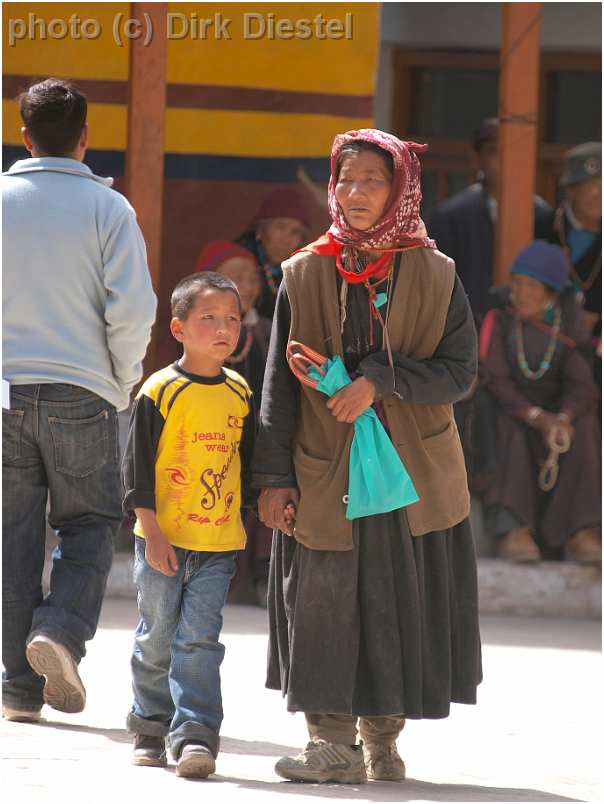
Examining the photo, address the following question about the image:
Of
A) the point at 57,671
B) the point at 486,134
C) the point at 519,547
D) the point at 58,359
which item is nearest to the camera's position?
the point at 57,671

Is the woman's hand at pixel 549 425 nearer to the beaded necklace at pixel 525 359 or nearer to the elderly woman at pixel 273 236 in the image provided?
the beaded necklace at pixel 525 359

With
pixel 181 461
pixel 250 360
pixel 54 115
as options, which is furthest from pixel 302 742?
pixel 250 360

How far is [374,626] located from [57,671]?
0.98 metres

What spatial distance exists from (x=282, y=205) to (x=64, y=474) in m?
3.83

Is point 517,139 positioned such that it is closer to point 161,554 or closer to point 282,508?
point 282,508

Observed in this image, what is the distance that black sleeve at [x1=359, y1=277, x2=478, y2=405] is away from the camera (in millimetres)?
4480

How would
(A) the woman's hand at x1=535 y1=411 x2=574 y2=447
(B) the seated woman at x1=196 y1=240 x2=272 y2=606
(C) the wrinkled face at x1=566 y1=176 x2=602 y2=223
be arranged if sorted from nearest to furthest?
(B) the seated woman at x1=196 y1=240 x2=272 y2=606
(A) the woman's hand at x1=535 y1=411 x2=574 y2=447
(C) the wrinkled face at x1=566 y1=176 x2=602 y2=223

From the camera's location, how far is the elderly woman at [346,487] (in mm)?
4473

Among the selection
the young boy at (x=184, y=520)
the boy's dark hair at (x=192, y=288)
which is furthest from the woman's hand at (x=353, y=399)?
the boy's dark hair at (x=192, y=288)

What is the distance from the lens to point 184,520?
14.6 ft

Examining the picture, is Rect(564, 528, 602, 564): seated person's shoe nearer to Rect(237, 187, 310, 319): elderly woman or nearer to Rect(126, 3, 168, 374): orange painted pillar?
Rect(237, 187, 310, 319): elderly woman

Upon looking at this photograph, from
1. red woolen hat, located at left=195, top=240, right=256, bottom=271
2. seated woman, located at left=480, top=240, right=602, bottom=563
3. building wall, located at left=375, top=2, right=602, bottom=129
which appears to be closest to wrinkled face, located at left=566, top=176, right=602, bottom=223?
seated woman, located at left=480, top=240, right=602, bottom=563

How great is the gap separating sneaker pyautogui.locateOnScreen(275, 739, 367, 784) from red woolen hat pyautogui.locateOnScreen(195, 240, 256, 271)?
4.01 meters

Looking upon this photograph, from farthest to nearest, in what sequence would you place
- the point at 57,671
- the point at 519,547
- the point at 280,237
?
the point at 280,237
the point at 519,547
the point at 57,671
